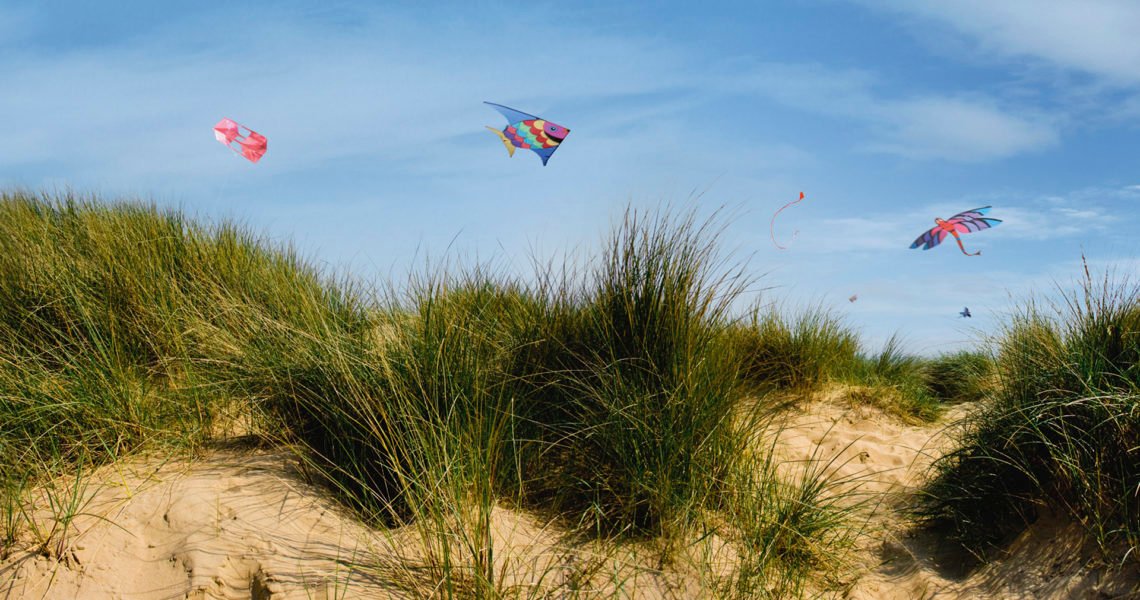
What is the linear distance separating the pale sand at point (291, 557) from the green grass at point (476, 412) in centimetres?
9

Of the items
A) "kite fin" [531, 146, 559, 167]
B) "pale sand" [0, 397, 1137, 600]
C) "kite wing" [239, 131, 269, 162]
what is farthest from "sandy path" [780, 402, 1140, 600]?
"kite wing" [239, 131, 269, 162]

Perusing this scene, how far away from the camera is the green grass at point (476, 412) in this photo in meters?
2.94

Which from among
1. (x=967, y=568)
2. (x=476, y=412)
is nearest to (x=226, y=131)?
(x=476, y=412)

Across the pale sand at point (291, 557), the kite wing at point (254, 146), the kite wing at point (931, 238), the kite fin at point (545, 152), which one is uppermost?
the kite wing at point (931, 238)

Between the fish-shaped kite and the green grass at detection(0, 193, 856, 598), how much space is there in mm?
1153

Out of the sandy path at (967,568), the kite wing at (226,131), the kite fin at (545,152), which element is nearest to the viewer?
the sandy path at (967,568)

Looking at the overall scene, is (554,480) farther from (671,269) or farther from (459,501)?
(671,269)

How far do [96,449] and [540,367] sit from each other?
→ 1954mm

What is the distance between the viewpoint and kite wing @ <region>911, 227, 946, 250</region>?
6977 millimetres

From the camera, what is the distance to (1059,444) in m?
3.37

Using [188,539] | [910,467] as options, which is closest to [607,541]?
[188,539]

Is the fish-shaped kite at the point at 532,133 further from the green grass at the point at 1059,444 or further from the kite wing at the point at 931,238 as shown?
the kite wing at the point at 931,238

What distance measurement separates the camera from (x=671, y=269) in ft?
11.7

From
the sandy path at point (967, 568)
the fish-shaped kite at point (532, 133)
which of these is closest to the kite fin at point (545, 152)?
the fish-shaped kite at point (532, 133)
